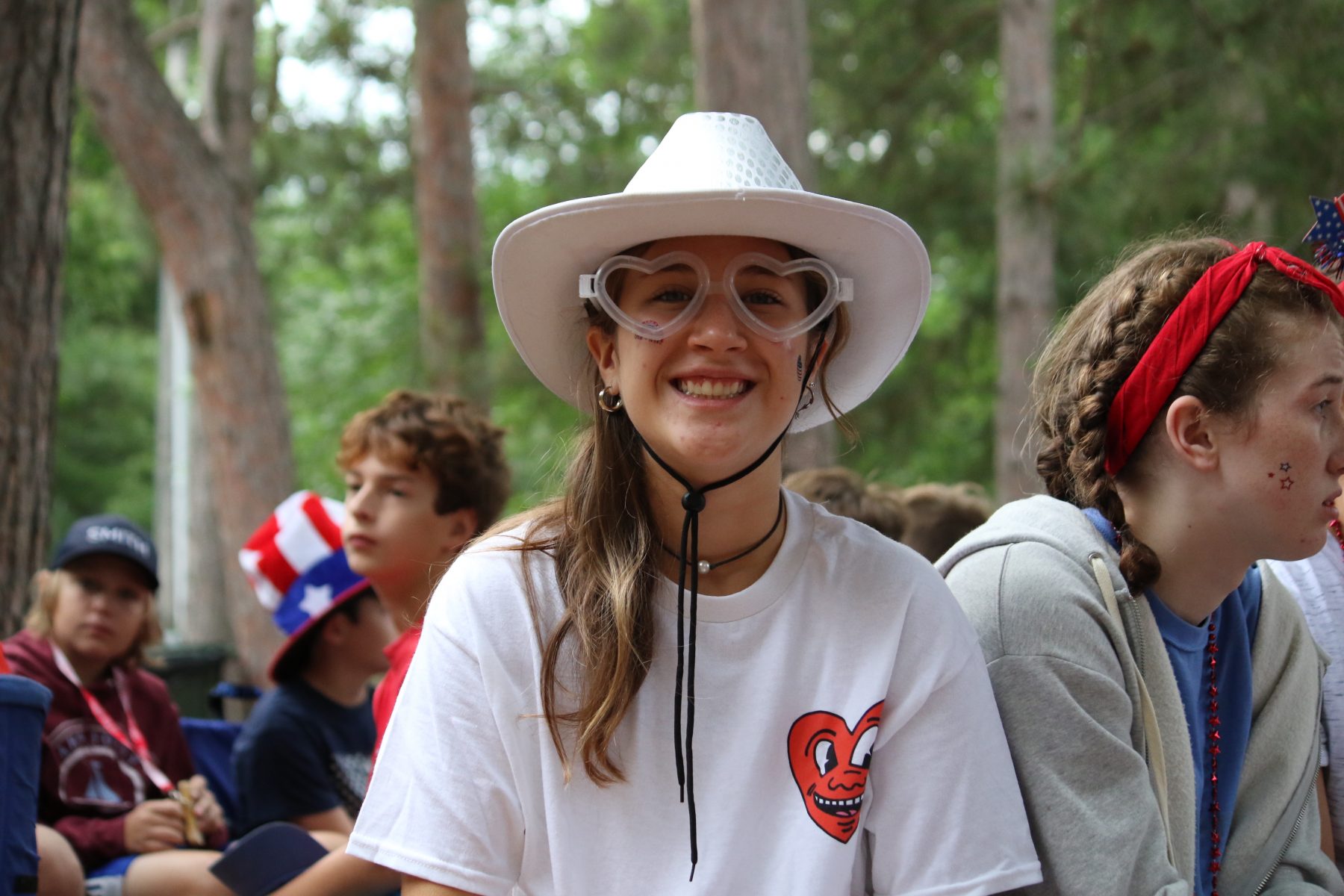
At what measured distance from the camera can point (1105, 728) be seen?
7.18ft

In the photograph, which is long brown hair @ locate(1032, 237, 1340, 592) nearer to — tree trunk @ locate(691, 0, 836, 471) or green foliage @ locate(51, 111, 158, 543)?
tree trunk @ locate(691, 0, 836, 471)

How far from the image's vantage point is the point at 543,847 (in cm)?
205

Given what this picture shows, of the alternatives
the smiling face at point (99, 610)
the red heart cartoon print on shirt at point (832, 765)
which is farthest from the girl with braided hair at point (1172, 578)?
the smiling face at point (99, 610)

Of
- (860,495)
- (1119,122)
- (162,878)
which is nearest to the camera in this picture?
(162,878)

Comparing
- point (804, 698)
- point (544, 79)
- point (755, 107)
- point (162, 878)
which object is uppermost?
point (544, 79)

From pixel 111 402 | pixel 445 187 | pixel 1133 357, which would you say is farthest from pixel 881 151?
pixel 111 402

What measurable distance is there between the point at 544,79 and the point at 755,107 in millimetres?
7642

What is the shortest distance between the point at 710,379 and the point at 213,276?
6322 mm

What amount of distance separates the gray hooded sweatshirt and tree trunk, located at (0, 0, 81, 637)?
2855mm

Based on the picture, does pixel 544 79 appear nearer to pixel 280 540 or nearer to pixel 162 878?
pixel 280 540

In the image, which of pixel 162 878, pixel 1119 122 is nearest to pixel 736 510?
pixel 162 878

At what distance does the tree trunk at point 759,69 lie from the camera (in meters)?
6.51

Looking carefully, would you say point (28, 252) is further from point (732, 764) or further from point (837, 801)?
point (837, 801)

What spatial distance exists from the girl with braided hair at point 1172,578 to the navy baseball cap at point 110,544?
3.08 metres
